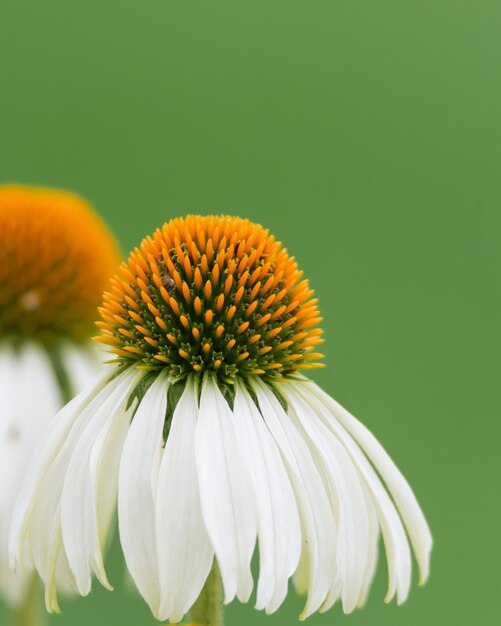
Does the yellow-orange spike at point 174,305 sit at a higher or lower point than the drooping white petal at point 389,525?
higher

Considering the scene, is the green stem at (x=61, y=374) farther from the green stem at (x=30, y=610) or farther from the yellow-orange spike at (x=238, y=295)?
the yellow-orange spike at (x=238, y=295)

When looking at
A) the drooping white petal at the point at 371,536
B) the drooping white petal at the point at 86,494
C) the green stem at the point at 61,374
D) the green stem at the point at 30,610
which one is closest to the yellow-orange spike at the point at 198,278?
the drooping white petal at the point at 86,494

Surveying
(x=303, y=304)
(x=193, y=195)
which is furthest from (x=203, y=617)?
(x=193, y=195)

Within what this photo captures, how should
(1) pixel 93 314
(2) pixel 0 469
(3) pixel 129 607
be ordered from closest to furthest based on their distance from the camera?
1. (2) pixel 0 469
2. (1) pixel 93 314
3. (3) pixel 129 607

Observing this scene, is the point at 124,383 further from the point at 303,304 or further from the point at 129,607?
the point at 129,607

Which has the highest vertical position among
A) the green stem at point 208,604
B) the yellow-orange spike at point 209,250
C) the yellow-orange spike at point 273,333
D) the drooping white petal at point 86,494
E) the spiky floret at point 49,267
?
the spiky floret at point 49,267

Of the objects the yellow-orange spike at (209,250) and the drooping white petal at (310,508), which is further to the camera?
the yellow-orange spike at (209,250)
